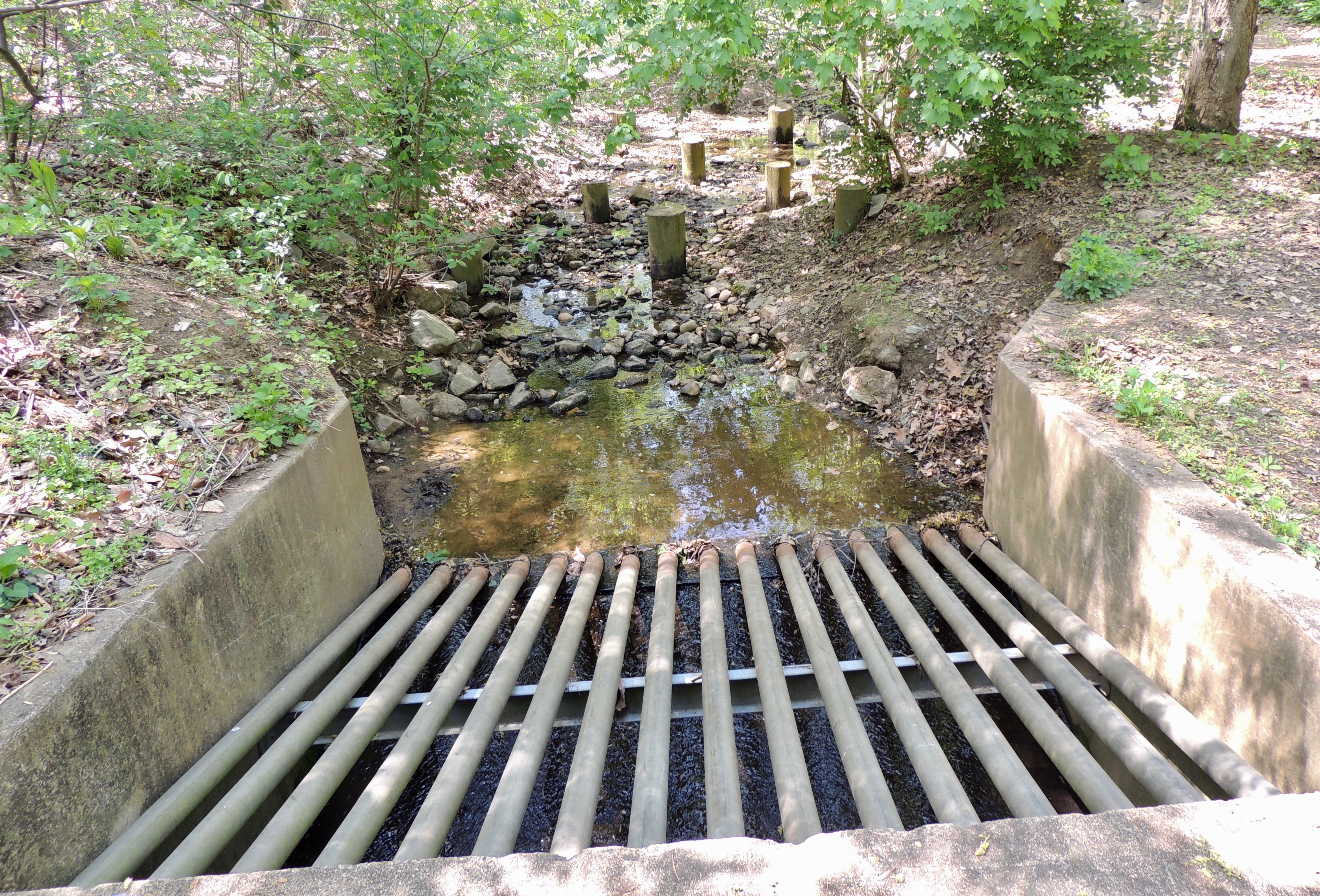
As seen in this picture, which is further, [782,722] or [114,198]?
[114,198]

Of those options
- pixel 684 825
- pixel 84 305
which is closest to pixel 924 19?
pixel 684 825

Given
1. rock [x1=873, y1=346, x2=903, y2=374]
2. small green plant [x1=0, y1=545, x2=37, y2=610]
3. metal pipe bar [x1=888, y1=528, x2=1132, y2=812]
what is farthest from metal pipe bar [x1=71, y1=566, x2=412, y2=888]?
rock [x1=873, y1=346, x2=903, y2=374]

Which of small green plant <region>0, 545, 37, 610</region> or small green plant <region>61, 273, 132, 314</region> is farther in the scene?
small green plant <region>61, 273, 132, 314</region>

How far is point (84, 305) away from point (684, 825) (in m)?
3.88

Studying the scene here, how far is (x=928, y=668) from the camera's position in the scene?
3.02 m

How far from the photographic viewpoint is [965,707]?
2.74m

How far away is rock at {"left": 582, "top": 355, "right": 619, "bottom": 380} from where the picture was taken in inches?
266

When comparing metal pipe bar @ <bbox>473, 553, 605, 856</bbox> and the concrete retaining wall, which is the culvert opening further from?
the concrete retaining wall

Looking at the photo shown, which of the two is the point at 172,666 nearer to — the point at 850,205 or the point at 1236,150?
the point at 850,205

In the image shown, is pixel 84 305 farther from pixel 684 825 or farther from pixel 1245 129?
pixel 1245 129

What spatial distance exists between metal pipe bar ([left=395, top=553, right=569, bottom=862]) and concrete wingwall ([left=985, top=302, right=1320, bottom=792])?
2.47 metres

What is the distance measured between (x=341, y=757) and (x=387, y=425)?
3332 millimetres

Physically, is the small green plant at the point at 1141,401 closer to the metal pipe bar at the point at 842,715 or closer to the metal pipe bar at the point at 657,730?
the metal pipe bar at the point at 842,715

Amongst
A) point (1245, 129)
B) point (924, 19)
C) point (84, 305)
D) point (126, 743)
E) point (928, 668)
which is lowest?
point (928, 668)
